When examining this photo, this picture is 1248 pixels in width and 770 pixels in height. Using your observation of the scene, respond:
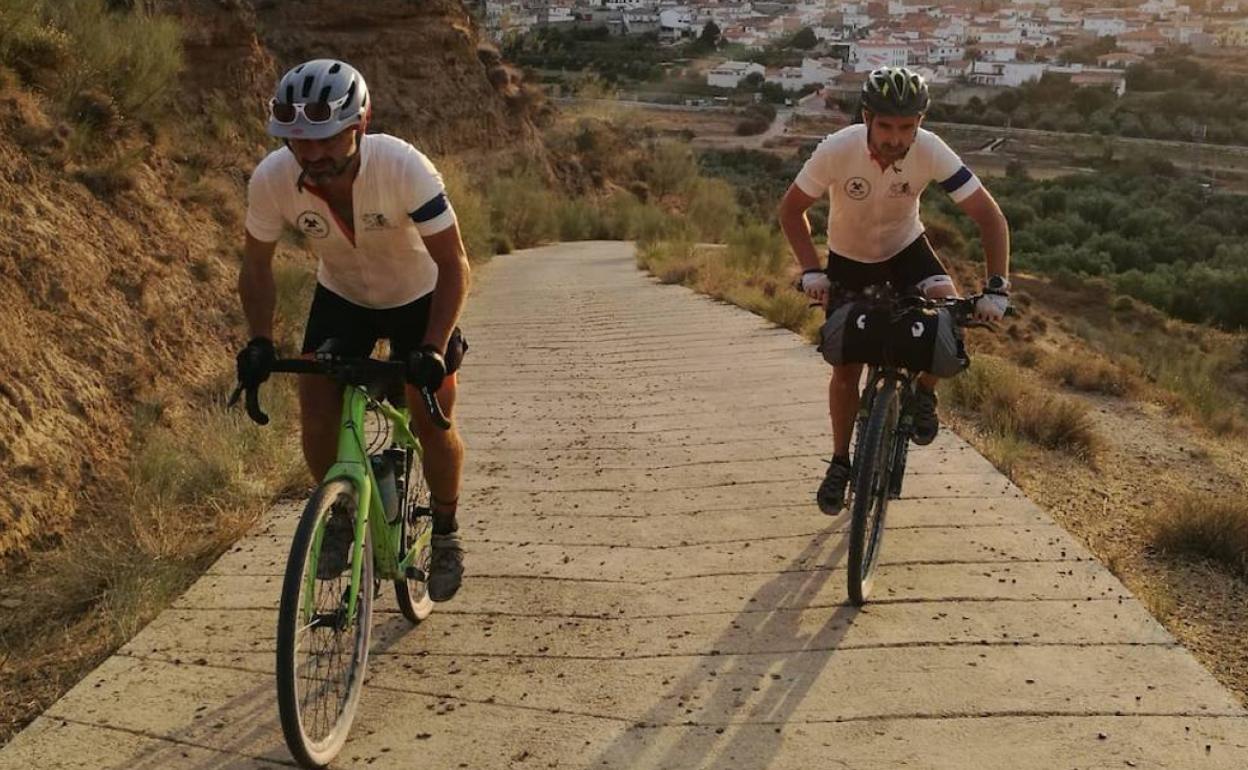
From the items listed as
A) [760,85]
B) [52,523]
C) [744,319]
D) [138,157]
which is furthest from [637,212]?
[760,85]

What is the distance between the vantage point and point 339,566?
339 cm

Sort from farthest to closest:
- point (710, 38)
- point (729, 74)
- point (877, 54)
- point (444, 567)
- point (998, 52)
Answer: point (710, 38)
point (998, 52)
point (877, 54)
point (729, 74)
point (444, 567)

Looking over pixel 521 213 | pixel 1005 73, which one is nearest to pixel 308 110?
pixel 521 213

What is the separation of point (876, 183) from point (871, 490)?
1325 millimetres

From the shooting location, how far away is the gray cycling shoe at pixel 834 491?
194 inches

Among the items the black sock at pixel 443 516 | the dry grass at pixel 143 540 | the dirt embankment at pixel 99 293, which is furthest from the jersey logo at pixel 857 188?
the dirt embankment at pixel 99 293

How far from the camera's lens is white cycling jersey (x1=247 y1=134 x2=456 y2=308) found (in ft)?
Answer: 12.0

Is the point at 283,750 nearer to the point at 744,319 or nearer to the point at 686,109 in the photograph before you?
the point at 744,319

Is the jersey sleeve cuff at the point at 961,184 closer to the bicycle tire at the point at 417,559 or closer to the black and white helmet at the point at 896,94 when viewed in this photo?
the black and white helmet at the point at 896,94

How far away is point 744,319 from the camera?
434 inches

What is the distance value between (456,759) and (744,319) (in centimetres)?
789

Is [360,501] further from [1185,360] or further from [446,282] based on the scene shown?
[1185,360]

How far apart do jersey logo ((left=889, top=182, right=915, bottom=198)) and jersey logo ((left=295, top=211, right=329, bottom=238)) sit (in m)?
2.36

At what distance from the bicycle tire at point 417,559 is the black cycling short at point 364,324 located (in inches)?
15.6
